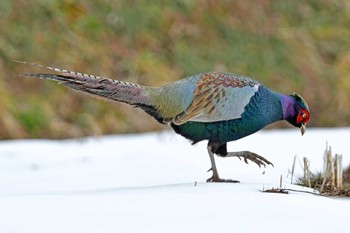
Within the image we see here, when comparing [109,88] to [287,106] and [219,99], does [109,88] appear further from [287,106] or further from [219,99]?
[287,106]

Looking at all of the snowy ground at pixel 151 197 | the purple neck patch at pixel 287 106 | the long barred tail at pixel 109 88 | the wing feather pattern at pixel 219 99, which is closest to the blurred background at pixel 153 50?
the snowy ground at pixel 151 197

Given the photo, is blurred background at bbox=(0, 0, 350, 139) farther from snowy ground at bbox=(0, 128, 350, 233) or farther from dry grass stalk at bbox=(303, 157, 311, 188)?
dry grass stalk at bbox=(303, 157, 311, 188)

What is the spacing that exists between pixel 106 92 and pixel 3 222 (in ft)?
5.72

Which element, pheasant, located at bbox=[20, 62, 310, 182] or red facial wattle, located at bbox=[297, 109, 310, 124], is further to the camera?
red facial wattle, located at bbox=[297, 109, 310, 124]

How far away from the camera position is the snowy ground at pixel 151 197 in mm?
4750

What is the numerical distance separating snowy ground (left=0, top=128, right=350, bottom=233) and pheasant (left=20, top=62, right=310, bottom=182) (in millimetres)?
360

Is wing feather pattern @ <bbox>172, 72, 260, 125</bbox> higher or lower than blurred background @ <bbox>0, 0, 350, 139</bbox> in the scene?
lower

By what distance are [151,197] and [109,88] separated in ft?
3.89

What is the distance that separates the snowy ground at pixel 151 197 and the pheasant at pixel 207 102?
360 mm

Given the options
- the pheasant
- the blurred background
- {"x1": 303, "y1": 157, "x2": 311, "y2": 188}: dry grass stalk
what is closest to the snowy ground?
{"x1": 303, "y1": 157, "x2": 311, "y2": 188}: dry grass stalk

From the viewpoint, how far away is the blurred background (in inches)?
452

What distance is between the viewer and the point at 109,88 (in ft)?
20.7

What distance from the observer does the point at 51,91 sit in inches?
458

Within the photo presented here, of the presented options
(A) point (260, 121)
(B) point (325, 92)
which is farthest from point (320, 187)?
(B) point (325, 92)
